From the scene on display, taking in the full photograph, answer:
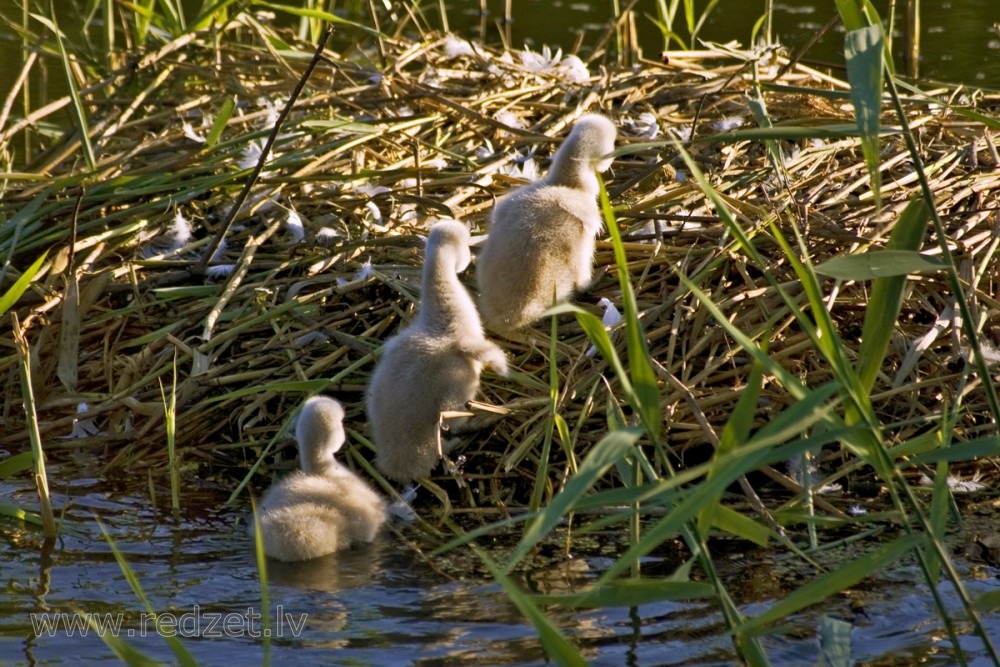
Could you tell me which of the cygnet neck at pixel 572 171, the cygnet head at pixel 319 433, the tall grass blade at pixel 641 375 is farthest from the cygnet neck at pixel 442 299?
the tall grass blade at pixel 641 375

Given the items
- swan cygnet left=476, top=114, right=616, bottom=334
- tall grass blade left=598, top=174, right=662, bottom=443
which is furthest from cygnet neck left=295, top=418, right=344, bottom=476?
tall grass blade left=598, top=174, right=662, bottom=443

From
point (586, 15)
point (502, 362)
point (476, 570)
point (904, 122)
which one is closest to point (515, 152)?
point (502, 362)

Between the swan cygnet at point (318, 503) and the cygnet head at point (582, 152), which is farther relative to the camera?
the cygnet head at point (582, 152)

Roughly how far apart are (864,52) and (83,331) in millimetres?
3285

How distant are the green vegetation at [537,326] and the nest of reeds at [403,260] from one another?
0.04 feet

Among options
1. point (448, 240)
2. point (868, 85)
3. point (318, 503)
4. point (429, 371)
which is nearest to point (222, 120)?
point (448, 240)

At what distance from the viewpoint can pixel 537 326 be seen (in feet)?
13.2

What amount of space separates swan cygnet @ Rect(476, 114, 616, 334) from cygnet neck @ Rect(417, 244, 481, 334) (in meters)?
0.24

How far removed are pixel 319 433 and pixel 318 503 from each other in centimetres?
21

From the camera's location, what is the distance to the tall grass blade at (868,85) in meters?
1.89

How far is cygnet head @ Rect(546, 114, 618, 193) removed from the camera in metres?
3.99

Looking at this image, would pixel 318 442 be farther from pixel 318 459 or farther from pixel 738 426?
pixel 738 426

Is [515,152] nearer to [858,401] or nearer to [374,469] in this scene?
[374,469]

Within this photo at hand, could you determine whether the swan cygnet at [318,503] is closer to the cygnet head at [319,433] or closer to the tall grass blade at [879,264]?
the cygnet head at [319,433]
